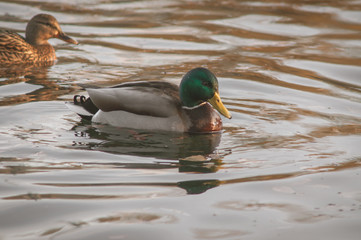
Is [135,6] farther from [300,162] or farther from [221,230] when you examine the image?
[221,230]

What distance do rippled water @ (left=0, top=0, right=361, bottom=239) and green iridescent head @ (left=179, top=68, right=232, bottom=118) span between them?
14.2 inches

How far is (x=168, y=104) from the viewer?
6859 millimetres

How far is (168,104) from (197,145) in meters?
0.58

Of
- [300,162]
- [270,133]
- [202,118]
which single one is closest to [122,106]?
[202,118]

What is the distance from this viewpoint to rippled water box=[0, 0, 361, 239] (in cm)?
448

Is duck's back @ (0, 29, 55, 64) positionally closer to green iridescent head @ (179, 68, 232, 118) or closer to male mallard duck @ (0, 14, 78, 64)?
male mallard duck @ (0, 14, 78, 64)

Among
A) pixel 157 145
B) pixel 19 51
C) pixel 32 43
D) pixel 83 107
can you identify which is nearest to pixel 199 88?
pixel 157 145

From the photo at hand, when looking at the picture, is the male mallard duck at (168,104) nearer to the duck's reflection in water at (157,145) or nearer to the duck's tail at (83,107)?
the duck's reflection in water at (157,145)

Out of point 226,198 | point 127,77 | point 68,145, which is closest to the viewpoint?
point 226,198

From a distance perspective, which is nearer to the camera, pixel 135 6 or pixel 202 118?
pixel 202 118

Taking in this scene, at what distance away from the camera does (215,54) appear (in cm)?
1055

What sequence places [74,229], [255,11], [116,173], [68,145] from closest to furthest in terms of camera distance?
[74,229] → [116,173] → [68,145] → [255,11]

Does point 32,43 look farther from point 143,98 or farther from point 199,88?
point 199,88

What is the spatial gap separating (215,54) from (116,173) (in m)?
5.48
